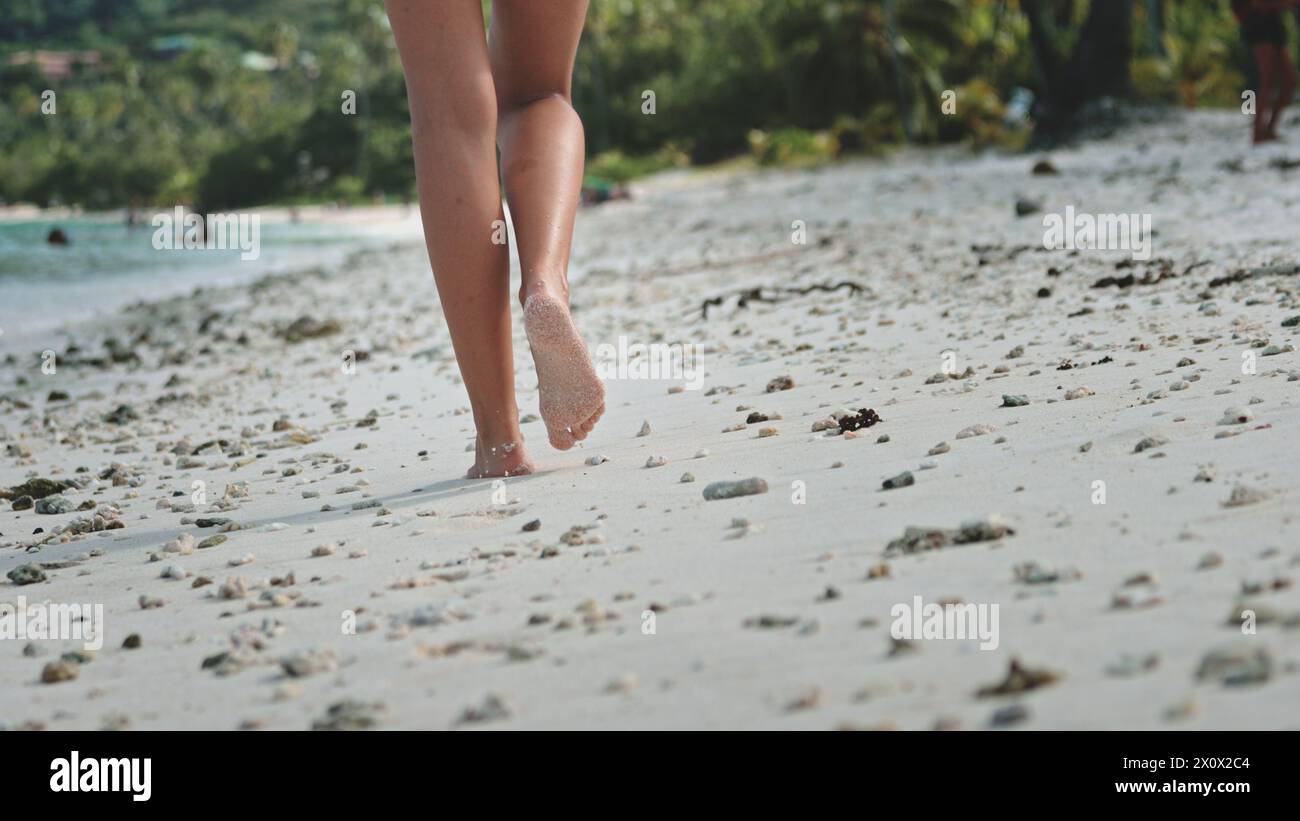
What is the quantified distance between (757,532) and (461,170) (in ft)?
3.19

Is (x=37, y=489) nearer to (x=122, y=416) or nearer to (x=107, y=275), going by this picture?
(x=122, y=416)

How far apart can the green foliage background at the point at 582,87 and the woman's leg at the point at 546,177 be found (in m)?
12.7

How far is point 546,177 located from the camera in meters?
2.84

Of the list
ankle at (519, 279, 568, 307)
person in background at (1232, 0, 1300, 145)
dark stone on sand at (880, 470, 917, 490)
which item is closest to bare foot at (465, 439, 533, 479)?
ankle at (519, 279, 568, 307)

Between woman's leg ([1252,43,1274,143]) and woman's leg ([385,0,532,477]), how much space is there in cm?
815

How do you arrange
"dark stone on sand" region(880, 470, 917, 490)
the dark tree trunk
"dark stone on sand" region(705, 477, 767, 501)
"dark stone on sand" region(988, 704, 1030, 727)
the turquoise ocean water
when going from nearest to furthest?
"dark stone on sand" region(988, 704, 1030, 727) < "dark stone on sand" region(880, 470, 917, 490) < "dark stone on sand" region(705, 477, 767, 501) < the dark tree trunk < the turquoise ocean water

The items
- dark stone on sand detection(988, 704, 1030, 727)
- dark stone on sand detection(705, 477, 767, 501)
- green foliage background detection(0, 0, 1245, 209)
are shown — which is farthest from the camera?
green foliage background detection(0, 0, 1245, 209)

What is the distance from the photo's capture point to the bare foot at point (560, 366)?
2.66 m

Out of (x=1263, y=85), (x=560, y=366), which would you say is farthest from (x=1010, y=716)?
(x=1263, y=85)

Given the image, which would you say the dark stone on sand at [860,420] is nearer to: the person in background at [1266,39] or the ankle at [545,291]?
the ankle at [545,291]

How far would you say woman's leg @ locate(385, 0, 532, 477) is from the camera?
2.67 m

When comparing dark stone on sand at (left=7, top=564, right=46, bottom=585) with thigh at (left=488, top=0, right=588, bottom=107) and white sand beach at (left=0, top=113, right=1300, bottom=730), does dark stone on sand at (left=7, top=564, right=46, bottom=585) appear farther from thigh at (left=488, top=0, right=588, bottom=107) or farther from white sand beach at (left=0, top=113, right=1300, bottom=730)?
thigh at (left=488, top=0, right=588, bottom=107)
